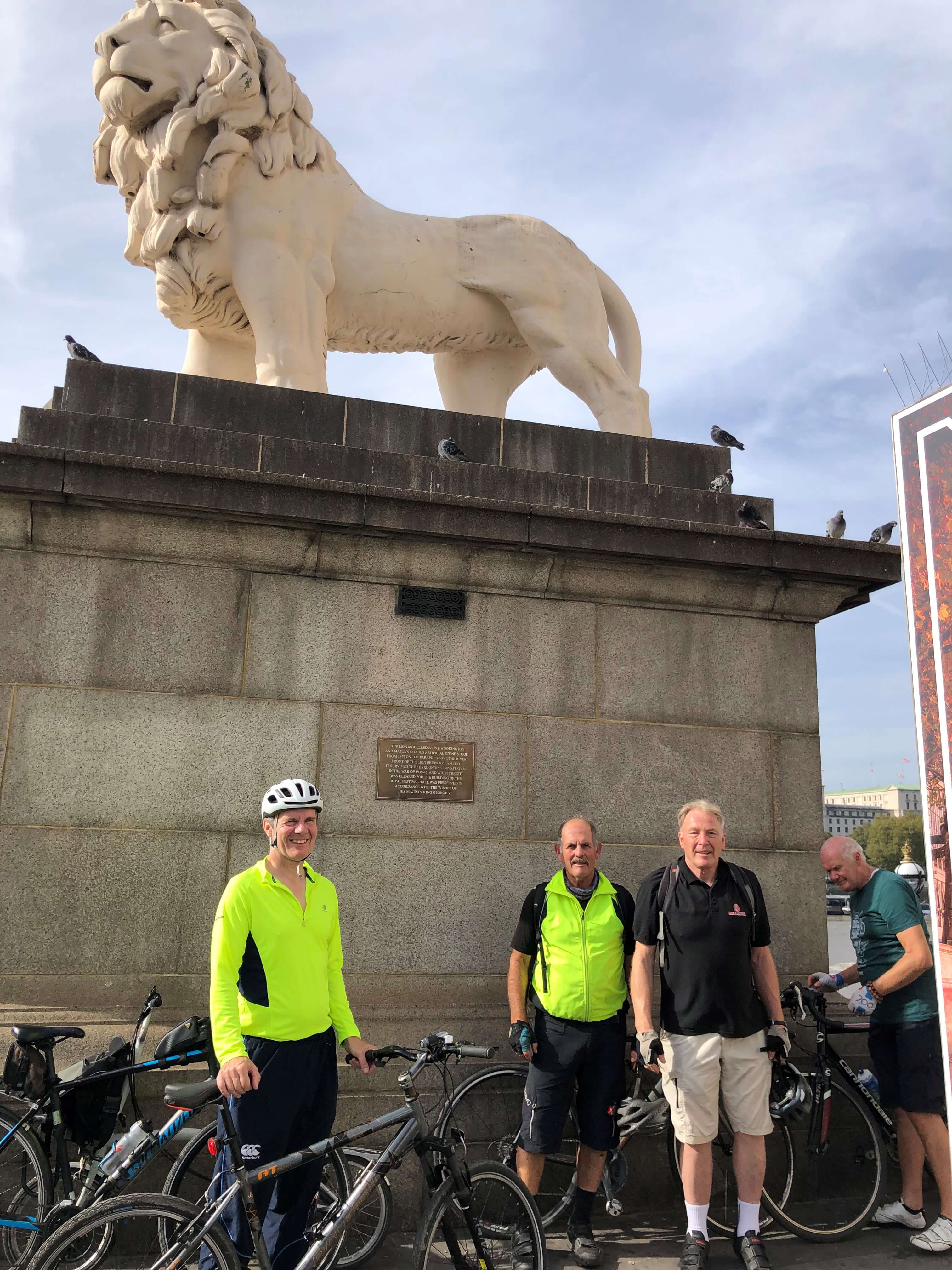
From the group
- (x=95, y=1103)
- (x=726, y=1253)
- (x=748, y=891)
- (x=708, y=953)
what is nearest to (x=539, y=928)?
(x=708, y=953)

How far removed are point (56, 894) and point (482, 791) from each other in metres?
2.43

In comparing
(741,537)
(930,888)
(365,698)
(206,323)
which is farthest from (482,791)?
(206,323)

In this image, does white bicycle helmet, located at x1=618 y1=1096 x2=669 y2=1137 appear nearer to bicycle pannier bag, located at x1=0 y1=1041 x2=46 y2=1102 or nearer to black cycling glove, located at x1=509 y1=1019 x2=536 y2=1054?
black cycling glove, located at x1=509 y1=1019 x2=536 y2=1054

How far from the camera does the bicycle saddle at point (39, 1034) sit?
4.61 m

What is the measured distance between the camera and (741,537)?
659cm

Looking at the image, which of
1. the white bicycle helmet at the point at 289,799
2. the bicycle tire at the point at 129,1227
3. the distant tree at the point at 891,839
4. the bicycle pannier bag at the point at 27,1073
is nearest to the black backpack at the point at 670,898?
the white bicycle helmet at the point at 289,799

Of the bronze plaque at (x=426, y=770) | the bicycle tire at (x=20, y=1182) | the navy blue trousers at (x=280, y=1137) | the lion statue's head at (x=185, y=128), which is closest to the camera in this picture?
the navy blue trousers at (x=280, y=1137)

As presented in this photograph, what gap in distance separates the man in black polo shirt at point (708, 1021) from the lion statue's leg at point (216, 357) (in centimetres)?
463

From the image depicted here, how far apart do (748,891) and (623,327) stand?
4.80 metres

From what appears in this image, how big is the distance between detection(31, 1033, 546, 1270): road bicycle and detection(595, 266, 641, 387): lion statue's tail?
5507mm

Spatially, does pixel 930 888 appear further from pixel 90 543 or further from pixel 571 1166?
pixel 90 543

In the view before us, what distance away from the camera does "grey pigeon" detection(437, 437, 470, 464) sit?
6.49 meters

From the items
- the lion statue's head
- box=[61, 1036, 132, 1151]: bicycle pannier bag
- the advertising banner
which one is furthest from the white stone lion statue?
box=[61, 1036, 132, 1151]: bicycle pannier bag

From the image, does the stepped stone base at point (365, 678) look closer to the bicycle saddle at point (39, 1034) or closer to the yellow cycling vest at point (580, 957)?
the bicycle saddle at point (39, 1034)
